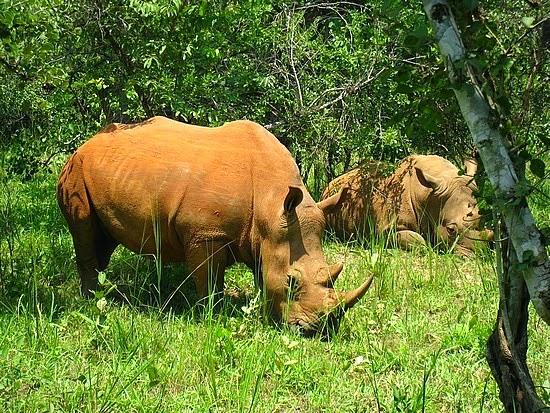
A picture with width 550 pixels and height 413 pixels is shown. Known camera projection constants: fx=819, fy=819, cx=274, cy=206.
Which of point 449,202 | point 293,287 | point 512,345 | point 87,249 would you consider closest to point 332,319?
point 293,287

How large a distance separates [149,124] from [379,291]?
2437 mm

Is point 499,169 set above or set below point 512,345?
above

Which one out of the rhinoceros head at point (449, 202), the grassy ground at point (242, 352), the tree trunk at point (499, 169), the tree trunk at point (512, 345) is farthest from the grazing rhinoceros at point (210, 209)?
the tree trunk at point (499, 169)

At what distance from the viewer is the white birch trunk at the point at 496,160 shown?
2971 millimetres

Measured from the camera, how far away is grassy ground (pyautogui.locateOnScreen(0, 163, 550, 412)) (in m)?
4.72

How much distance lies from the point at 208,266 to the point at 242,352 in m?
1.13

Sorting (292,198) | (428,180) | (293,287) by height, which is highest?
(292,198)

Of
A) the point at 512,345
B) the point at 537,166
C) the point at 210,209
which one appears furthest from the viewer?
the point at 210,209

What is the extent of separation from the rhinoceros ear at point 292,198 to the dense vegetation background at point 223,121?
2.40 feet

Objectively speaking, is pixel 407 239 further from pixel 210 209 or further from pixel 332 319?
pixel 210 209

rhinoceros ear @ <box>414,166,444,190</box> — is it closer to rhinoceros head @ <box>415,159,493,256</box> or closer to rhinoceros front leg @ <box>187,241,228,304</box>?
rhinoceros head @ <box>415,159,493,256</box>

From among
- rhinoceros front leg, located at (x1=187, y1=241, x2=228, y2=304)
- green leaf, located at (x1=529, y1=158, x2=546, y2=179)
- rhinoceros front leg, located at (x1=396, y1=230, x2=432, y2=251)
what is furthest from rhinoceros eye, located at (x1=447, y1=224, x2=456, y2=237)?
green leaf, located at (x1=529, y1=158, x2=546, y2=179)

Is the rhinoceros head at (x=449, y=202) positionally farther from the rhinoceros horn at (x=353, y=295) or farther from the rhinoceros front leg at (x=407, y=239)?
the rhinoceros horn at (x=353, y=295)

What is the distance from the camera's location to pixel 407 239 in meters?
8.95
